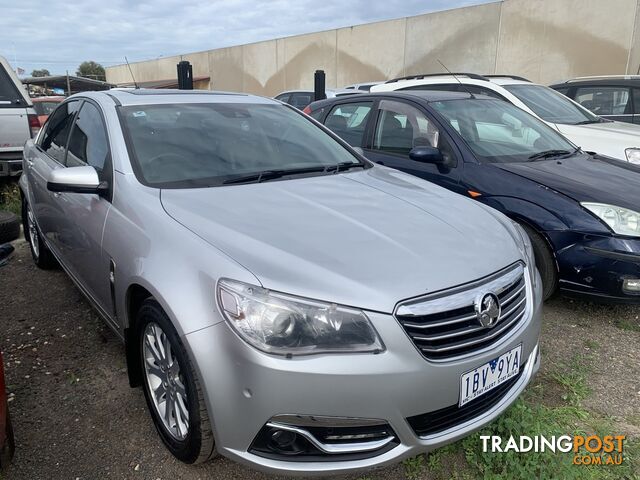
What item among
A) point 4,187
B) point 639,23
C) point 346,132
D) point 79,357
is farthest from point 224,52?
point 79,357

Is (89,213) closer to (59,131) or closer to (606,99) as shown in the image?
(59,131)

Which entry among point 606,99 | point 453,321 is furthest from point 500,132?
point 606,99

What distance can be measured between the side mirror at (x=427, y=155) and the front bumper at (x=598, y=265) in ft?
3.38

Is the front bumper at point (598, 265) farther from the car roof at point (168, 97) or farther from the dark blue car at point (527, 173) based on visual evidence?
the car roof at point (168, 97)

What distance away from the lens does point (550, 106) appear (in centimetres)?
611

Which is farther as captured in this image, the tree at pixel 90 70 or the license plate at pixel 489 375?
the tree at pixel 90 70

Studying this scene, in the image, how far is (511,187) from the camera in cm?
357

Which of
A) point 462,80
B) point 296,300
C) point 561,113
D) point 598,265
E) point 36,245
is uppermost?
point 462,80

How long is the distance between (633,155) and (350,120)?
9.54 ft

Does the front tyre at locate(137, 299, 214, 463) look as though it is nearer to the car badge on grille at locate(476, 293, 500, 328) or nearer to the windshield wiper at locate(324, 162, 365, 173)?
the car badge on grille at locate(476, 293, 500, 328)

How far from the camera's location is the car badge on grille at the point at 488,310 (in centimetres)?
188

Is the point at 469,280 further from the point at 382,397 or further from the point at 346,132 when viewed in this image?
the point at 346,132

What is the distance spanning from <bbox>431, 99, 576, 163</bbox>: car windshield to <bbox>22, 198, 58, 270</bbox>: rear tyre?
3.44 metres

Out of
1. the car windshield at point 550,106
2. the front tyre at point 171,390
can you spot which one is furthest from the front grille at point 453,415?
the car windshield at point 550,106
